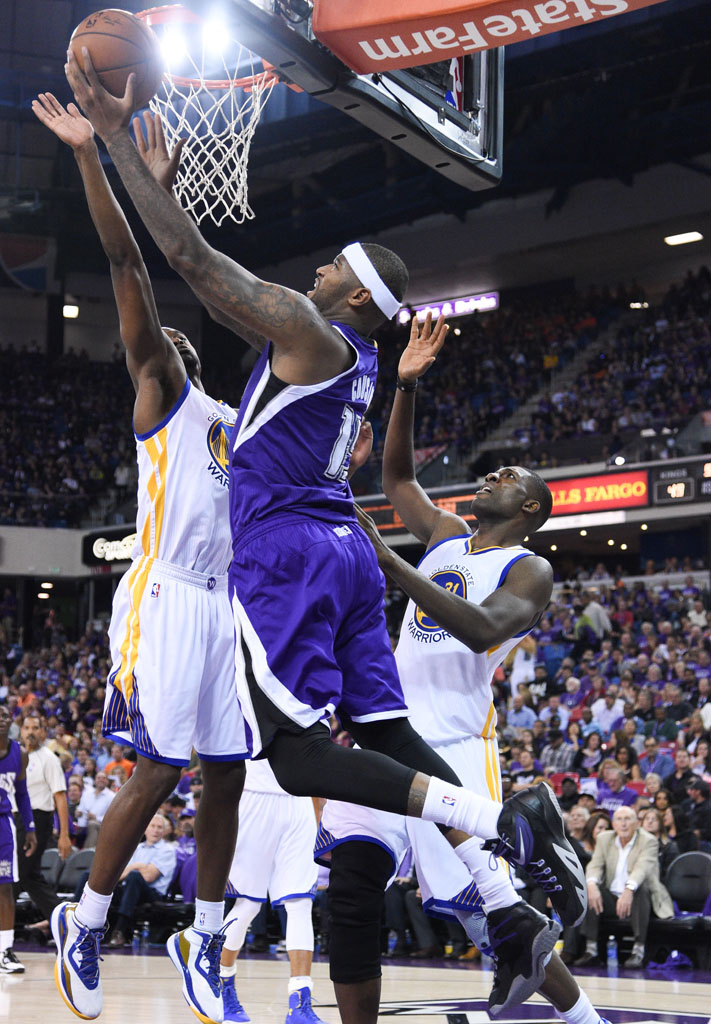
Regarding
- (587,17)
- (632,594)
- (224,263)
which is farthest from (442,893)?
(632,594)

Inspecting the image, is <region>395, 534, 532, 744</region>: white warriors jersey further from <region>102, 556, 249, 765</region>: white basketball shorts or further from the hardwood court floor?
the hardwood court floor

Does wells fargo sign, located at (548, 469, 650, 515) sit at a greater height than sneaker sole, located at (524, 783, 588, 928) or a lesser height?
greater

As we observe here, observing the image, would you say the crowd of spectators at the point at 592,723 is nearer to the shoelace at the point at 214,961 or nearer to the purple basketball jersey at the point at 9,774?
the purple basketball jersey at the point at 9,774

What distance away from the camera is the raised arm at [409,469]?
4957 mm

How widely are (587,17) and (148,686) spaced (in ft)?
11.4

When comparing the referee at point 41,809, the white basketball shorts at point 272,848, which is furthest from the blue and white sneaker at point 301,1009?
the referee at point 41,809

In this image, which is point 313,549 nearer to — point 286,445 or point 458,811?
point 286,445

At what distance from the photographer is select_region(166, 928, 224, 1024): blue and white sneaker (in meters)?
4.11

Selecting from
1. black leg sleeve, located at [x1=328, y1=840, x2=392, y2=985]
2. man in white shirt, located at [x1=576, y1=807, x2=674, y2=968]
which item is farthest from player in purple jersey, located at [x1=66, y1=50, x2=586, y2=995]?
man in white shirt, located at [x1=576, y1=807, x2=674, y2=968]

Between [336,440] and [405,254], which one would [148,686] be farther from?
[405,254]

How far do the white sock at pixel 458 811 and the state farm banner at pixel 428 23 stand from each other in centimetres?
343

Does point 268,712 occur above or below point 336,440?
below

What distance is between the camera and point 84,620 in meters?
29.6

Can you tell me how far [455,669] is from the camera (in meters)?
4.70
